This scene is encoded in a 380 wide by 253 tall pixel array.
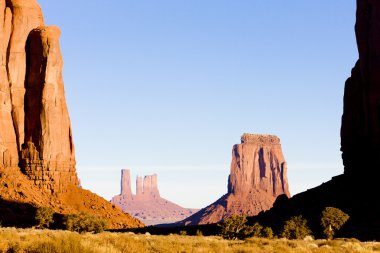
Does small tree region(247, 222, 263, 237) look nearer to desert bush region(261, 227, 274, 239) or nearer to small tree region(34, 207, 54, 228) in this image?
desert bush region(261, 227, 274, 239)

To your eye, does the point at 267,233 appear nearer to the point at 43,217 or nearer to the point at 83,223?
the point at 83,223

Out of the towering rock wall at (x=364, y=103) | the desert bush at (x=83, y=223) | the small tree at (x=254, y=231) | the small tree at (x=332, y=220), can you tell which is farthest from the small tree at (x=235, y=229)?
the towering rock wall at (x=364, y=103)

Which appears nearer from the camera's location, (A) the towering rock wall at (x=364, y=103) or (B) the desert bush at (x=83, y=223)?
(B) the desert bush at (x=83, y=223)

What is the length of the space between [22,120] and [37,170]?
7609 millimetres

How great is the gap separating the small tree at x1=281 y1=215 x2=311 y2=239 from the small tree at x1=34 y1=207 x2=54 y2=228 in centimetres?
2711

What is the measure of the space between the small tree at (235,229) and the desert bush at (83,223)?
17994 millimetres

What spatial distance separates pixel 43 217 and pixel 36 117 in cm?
2049

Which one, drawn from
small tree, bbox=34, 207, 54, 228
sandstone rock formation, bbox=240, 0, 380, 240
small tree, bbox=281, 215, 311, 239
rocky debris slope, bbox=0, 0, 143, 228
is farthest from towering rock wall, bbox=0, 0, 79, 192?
small tree, bbox=281, 215, 311, 239

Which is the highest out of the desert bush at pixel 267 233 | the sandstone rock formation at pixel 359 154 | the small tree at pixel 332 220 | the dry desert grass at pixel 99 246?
the sandstone rock formation at pixel 359 154

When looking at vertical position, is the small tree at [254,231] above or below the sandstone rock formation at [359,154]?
below

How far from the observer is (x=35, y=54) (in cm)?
8675

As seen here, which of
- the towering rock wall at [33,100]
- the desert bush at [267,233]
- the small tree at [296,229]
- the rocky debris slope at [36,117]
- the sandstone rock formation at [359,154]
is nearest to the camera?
the desert bush at [267,233]

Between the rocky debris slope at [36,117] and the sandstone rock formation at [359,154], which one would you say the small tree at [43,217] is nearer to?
the rocky debris slope at [36,117]

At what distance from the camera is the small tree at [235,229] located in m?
56.7
